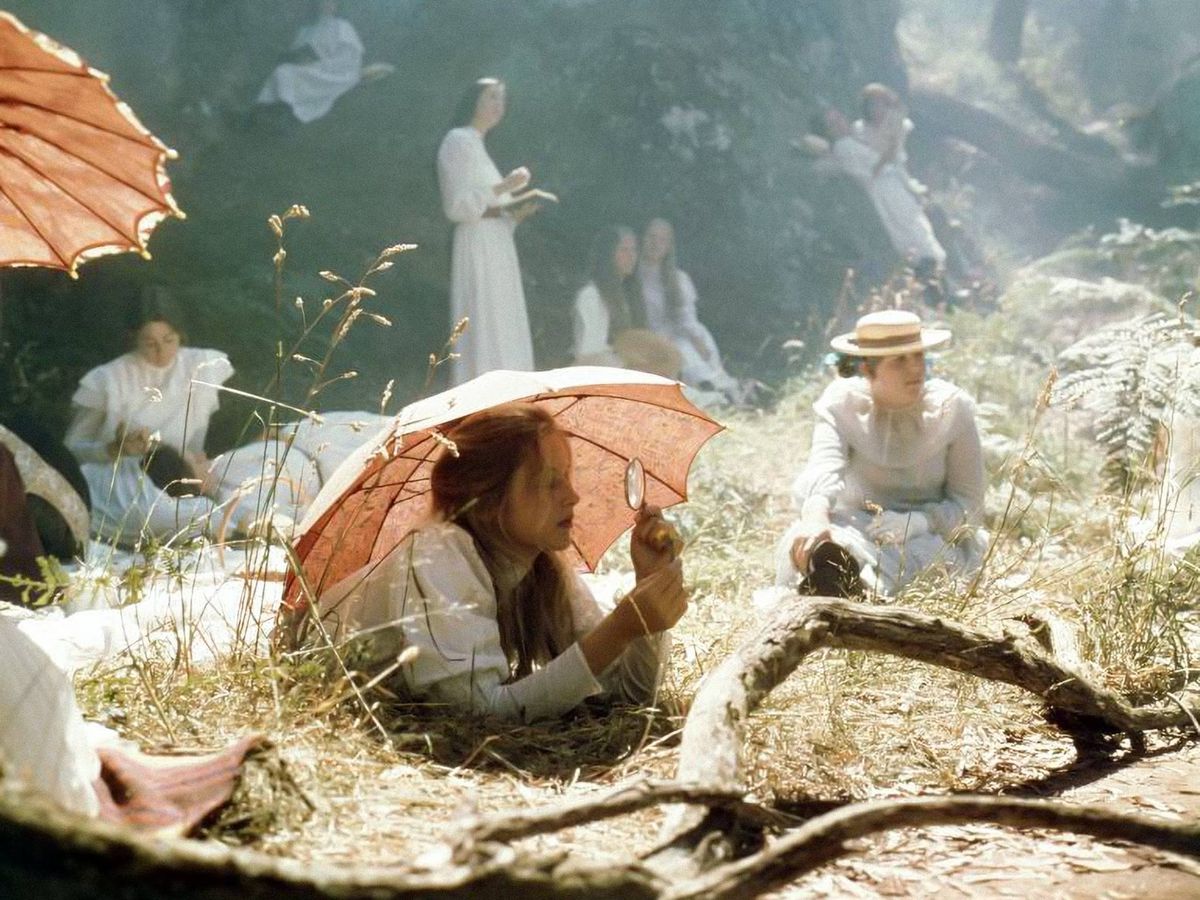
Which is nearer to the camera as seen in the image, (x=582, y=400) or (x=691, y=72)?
(x=582, y=400)

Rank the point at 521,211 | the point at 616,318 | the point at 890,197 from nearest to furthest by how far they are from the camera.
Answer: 1. the point at 521,211
2. the point at 616,318
3. the point at 890,197

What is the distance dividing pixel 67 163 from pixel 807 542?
112 inches

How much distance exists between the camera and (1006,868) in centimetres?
285

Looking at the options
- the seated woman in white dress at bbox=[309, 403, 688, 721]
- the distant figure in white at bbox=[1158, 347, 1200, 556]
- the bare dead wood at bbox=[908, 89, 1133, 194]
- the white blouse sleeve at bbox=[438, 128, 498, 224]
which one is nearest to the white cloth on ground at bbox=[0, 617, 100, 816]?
the seated woman in white dress at bbox=[309, 403, 688, 721]

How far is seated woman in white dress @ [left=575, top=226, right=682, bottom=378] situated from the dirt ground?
8301 mm

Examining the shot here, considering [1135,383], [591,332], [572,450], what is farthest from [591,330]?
[572,450]

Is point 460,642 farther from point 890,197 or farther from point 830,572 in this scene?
point 890,197

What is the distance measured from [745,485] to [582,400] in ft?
14.5

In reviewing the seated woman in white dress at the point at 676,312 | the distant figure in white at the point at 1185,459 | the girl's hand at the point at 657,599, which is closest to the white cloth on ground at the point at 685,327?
the seated woman in white dress at the point at 676,312

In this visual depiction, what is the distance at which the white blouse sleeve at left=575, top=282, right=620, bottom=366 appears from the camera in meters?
11.4

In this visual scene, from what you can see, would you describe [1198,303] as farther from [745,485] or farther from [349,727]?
[349,727]

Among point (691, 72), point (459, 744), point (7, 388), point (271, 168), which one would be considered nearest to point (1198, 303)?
point (691, 72)

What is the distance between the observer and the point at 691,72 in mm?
14125

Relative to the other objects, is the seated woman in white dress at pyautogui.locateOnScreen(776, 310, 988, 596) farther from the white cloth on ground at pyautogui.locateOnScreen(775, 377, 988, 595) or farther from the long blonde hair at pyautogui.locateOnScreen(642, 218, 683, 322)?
the long blonde hair at pyautogui.locateOnScreen(642, 218, 683, 322)
